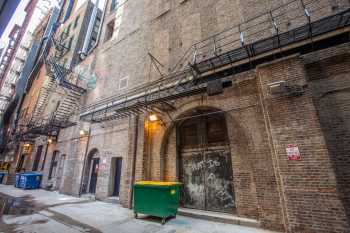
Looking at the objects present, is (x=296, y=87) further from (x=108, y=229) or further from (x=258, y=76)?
(x=108, y=229)

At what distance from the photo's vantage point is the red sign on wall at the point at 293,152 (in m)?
4.84

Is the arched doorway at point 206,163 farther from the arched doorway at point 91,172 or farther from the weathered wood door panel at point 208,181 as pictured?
the arched doorway at point 91,172

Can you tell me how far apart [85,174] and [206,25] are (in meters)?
12.1

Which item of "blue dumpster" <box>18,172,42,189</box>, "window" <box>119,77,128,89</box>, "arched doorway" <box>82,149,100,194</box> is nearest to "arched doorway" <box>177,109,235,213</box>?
"window" <box>119,77,128,89</box>

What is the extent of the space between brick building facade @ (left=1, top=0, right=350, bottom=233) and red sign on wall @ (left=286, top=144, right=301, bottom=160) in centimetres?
3

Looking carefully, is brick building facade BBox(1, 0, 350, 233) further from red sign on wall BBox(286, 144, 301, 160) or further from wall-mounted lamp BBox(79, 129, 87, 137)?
wall-mounted lamp BBox(79, 129, 87, 137)

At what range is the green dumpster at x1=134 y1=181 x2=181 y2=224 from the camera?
586 cm

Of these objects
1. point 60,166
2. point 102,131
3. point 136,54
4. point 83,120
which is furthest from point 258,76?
point 60,166

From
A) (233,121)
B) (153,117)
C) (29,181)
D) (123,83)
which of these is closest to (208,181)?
(233,121)

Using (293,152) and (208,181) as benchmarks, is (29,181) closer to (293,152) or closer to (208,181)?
(208,181)

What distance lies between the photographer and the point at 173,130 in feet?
28.3

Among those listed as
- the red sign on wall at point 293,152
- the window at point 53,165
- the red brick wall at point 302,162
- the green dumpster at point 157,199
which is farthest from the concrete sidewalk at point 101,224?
the window at point 53,165

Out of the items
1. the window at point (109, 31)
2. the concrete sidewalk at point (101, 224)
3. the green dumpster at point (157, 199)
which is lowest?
the concrete sidewalk at point (101, 224)

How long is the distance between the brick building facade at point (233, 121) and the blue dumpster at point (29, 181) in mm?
2755
